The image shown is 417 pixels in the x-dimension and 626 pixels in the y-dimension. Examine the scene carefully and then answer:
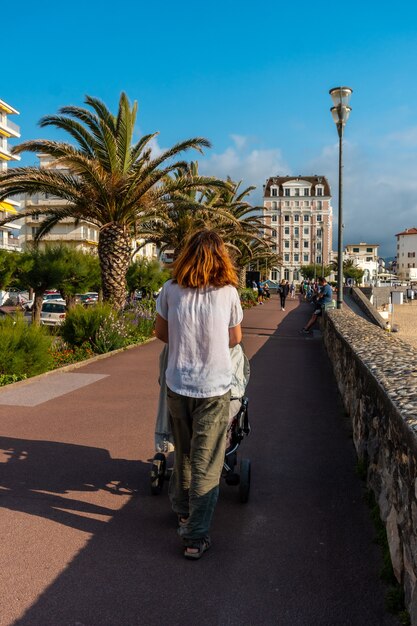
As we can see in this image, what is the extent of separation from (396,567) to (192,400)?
56.1 inches

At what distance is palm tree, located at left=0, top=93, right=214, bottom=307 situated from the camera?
1581cm

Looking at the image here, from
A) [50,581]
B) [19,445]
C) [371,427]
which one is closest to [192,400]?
[50,581]

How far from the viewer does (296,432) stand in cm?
678

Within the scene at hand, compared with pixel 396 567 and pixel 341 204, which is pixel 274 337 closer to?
pixel 341 204

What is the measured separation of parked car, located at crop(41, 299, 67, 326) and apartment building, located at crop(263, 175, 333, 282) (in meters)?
97.0

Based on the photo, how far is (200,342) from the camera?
3.58 meters

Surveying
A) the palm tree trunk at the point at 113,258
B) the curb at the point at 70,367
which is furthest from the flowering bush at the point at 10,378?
the palm tree trunk at the point at 113,258

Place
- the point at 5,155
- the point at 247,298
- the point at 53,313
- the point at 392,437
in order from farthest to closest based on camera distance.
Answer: the point at 5,155, the point at 247,298, the point at 53,313, the point at 392,437

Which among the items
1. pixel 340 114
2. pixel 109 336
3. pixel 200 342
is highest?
pixel 340 114

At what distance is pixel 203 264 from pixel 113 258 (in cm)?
1407

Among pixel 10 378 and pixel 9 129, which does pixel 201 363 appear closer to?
pixel 10 378

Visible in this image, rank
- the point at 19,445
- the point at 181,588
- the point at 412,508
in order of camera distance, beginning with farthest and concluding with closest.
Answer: the point at 19,445 < the point at 181,588 < the point at 412,508

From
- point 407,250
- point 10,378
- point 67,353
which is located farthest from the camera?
point 407,250

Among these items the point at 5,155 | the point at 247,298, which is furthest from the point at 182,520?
the point at 5,155
